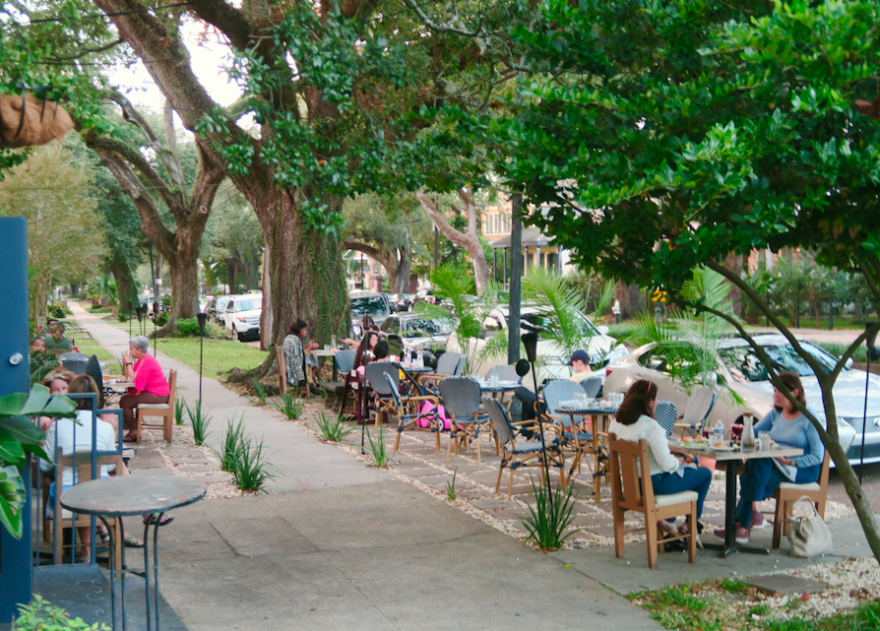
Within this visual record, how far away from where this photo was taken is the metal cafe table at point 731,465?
6.46 metres

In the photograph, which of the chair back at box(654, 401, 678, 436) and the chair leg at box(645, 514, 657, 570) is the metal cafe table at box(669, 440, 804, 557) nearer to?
the chair leg at box(645, 514, 657, 570)

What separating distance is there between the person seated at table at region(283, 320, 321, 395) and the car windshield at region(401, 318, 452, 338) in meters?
4.05

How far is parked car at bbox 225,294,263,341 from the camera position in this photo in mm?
34500

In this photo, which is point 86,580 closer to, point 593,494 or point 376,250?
point 593,494

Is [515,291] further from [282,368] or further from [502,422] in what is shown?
[502,422]

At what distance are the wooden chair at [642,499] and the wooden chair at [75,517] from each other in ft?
11.6

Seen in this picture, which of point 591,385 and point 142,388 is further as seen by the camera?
point 142,388

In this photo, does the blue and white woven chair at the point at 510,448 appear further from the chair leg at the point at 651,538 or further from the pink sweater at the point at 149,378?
the pink sweater at the point at 149,378

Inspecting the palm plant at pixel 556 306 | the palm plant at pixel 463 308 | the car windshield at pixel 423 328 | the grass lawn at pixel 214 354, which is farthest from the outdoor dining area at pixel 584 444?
the grass lawn at pixel 214 354

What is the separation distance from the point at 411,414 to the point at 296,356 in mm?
4092

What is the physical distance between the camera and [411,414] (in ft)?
38.5

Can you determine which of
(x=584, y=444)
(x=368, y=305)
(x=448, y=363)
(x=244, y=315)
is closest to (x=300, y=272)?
(x=448, y=363)

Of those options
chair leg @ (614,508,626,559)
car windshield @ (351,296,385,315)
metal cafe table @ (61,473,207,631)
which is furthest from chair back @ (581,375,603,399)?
car windshield @ (351,296,385,315)

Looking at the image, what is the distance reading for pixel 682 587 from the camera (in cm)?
577
